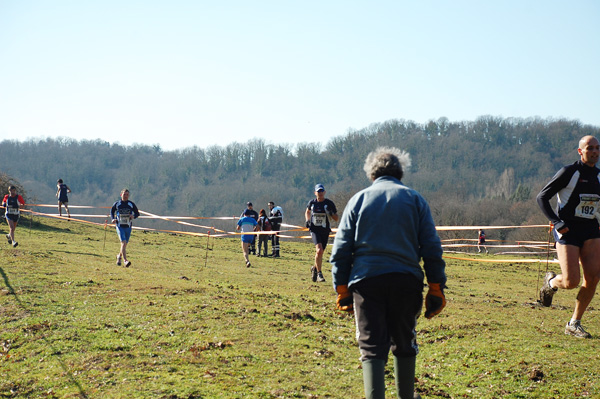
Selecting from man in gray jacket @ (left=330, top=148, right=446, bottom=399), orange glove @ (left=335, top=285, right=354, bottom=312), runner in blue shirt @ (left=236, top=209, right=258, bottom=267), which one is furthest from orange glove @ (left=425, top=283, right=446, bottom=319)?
runner in blue shirt @ (left=236, top=209, right=258, bottom=267)

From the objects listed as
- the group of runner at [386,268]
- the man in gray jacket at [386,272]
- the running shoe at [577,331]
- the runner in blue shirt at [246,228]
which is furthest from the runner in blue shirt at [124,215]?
the man in gray jacket at [386,272]

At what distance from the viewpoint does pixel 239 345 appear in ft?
22.1

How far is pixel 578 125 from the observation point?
5049 inches

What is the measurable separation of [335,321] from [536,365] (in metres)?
3.12

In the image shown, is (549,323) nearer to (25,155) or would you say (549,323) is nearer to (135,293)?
(135,293)

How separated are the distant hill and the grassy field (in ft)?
298

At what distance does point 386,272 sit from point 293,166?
147m

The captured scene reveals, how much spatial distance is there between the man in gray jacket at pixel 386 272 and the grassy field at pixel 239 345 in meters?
1.38

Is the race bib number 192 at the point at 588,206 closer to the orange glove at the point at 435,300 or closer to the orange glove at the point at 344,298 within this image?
the orange glove at the point at 435,300

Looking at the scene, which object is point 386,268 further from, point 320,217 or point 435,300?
point 320,217

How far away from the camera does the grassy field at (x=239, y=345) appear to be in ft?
17.6

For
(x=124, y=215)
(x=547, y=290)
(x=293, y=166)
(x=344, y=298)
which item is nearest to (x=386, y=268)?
(x=344, y=298)

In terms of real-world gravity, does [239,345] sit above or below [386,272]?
below

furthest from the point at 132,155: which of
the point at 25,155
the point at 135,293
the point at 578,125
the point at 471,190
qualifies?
the point at 135,293
